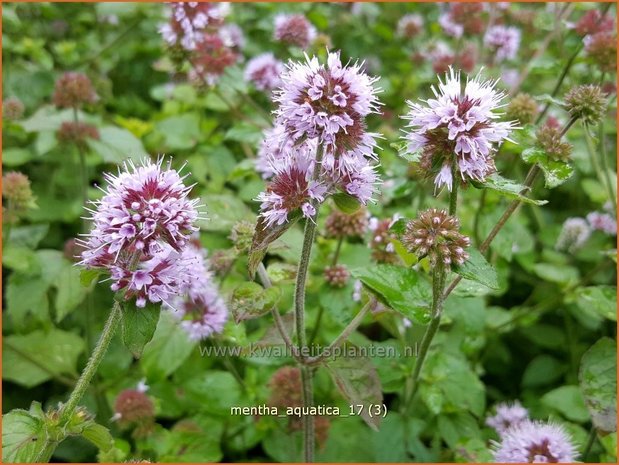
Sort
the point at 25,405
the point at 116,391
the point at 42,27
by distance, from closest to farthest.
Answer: the point at 116,391 → the point at 25,405 → the point at 42,27

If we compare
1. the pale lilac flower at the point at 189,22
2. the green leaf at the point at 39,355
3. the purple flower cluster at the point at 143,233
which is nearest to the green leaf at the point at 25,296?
the green leaf at the point at 39,355

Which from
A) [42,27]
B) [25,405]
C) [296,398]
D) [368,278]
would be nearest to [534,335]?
[296,398]

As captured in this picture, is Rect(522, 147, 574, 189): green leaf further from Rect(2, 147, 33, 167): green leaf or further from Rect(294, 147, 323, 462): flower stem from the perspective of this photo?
Rect(2, 147, 33, 167): green leaf

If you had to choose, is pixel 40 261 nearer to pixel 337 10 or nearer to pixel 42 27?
pixel 42 27

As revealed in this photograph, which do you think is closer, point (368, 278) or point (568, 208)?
point (368, 278)

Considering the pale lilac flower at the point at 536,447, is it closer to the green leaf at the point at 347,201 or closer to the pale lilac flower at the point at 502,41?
the green leaf at the point at 347,201
